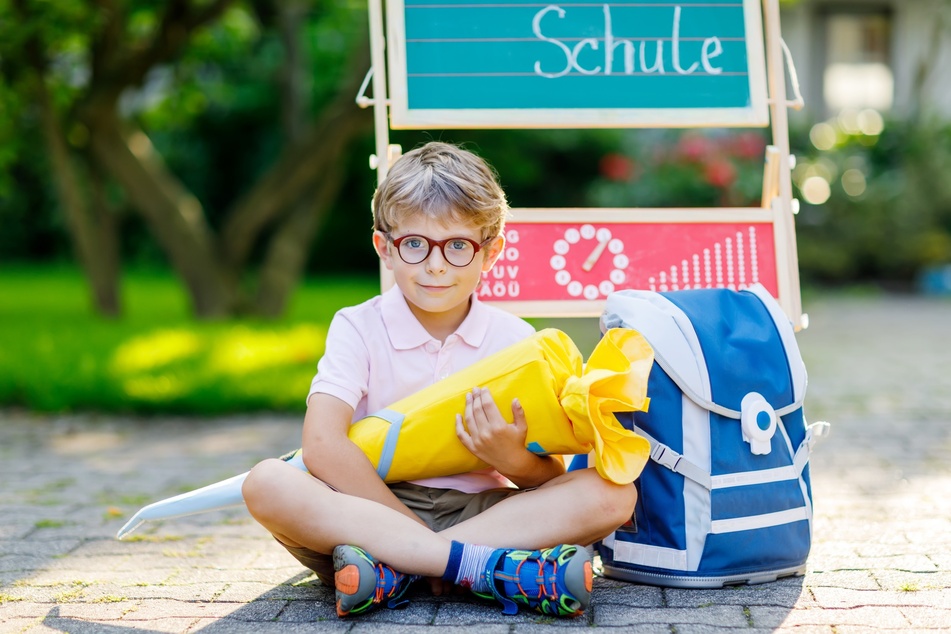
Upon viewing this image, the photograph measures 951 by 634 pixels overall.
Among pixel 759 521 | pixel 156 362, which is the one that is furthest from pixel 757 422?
pixel 156 362

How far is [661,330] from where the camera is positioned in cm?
230

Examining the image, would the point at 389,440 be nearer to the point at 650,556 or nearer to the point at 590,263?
the point at 650,556

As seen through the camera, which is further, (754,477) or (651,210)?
(651,210)

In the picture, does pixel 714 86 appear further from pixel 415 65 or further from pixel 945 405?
pixel 945 405

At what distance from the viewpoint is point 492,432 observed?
221cm

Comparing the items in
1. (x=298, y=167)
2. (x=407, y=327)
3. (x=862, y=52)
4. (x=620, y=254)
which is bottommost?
(x=407, y=327)

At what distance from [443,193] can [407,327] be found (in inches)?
12.5

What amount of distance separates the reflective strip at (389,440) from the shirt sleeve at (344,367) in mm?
90

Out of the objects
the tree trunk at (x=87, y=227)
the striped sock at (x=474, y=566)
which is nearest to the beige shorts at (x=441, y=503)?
the striped sock at (x=474, y=566)

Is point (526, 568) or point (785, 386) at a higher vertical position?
point (785, 386)

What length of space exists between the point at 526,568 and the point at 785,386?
2.29 ft

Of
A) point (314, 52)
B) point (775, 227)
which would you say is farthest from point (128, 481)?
point (314, 52)

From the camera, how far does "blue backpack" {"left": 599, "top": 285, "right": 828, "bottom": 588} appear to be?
7.44 ft

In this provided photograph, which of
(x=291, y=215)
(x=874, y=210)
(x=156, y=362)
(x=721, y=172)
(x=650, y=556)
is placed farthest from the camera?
(x=874, y=210)
